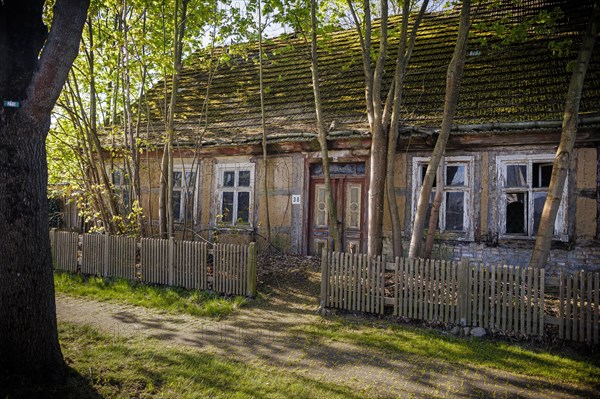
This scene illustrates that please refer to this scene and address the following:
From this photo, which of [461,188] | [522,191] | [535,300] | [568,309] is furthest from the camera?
[461,188]

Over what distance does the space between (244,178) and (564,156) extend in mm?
7484

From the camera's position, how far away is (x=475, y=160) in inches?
359

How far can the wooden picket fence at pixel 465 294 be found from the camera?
213 inches

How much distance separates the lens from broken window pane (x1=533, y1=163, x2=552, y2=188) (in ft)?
28.2

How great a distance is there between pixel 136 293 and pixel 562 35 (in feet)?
38.1

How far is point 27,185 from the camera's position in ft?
12.9

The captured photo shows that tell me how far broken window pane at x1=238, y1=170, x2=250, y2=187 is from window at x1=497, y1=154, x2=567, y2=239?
245 inches

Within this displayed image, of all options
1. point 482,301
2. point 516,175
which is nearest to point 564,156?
point 516,175

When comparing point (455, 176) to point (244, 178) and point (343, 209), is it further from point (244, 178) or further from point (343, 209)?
point (244, 178)

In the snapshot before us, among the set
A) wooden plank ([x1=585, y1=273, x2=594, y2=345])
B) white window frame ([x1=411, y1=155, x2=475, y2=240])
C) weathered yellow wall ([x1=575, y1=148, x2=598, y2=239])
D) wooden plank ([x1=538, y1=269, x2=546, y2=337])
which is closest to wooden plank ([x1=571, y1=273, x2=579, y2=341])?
wooden plank ([x1=585, y1=273, x2=594, y2=345])

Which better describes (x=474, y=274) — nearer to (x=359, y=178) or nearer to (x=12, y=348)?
(x=359, y=178)

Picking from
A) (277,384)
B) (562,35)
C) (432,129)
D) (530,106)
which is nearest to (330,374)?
(277,384)

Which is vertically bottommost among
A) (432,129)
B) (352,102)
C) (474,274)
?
(474,274)

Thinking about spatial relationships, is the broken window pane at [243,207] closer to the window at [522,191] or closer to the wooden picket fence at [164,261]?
the wooden picket fence at [164,261]
